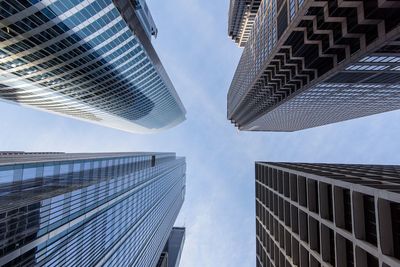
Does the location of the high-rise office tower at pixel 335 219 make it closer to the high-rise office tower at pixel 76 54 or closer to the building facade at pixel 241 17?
the high-rise office tower at pixel 76 54

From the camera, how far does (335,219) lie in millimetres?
28078

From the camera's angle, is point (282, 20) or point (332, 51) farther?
point (282, 20)

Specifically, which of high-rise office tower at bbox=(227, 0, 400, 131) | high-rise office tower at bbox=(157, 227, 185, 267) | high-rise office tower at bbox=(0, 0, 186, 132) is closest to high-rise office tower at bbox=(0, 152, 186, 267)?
high-rise office tower at bbox=(0, 0, 186, 132)

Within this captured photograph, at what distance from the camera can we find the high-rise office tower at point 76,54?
4962 centimetres

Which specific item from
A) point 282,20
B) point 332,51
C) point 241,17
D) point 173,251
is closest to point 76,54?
point 282,20

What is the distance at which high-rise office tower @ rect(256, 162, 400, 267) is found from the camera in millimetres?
20422

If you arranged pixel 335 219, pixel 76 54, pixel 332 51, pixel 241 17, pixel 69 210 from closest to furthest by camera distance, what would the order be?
pixel 335 219 → pixel 69 210 → pixel 332 51 → pixel 76 54 → pixel 241 17

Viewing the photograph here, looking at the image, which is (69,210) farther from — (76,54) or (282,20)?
(282,20)

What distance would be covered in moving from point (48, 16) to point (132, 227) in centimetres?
5330

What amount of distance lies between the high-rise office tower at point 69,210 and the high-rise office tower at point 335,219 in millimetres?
30487

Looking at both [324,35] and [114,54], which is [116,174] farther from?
[324,35]

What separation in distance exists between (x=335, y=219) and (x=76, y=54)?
205ft

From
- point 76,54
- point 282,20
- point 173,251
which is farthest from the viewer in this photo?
point 173,251

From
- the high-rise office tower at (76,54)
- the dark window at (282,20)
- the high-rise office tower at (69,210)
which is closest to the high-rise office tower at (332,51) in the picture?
the dark window at (282,20)
